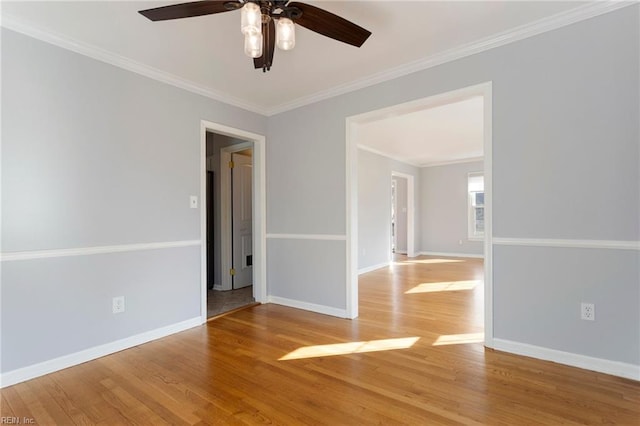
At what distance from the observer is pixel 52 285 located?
224 centimetres

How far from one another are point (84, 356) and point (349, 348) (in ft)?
6.91

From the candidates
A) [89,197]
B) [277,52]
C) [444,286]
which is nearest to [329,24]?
[277,52]

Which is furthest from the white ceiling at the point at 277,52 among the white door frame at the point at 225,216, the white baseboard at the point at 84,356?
the white baseboard at the point at 84,356

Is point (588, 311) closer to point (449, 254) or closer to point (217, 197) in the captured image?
point (217, 197)

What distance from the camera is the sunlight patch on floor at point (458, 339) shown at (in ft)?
8.58

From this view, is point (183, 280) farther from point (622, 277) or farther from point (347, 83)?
point (622, 277)

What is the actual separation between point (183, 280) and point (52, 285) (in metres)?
1.04

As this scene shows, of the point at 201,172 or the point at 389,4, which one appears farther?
the point at 201,172

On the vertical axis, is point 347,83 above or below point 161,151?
above

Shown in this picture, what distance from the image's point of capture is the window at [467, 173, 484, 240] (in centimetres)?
773

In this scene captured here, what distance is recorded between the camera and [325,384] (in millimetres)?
2006

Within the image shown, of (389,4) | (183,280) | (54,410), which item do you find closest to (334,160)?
(389,4)

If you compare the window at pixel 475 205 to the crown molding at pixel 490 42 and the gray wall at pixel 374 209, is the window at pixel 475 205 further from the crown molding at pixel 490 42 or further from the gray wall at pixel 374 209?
the crown molding at pixel 490 42

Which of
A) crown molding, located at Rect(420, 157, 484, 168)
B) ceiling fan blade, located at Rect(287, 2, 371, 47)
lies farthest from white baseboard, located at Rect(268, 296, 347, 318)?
crown molding, located at Rect(420, 157, 484, 168)
